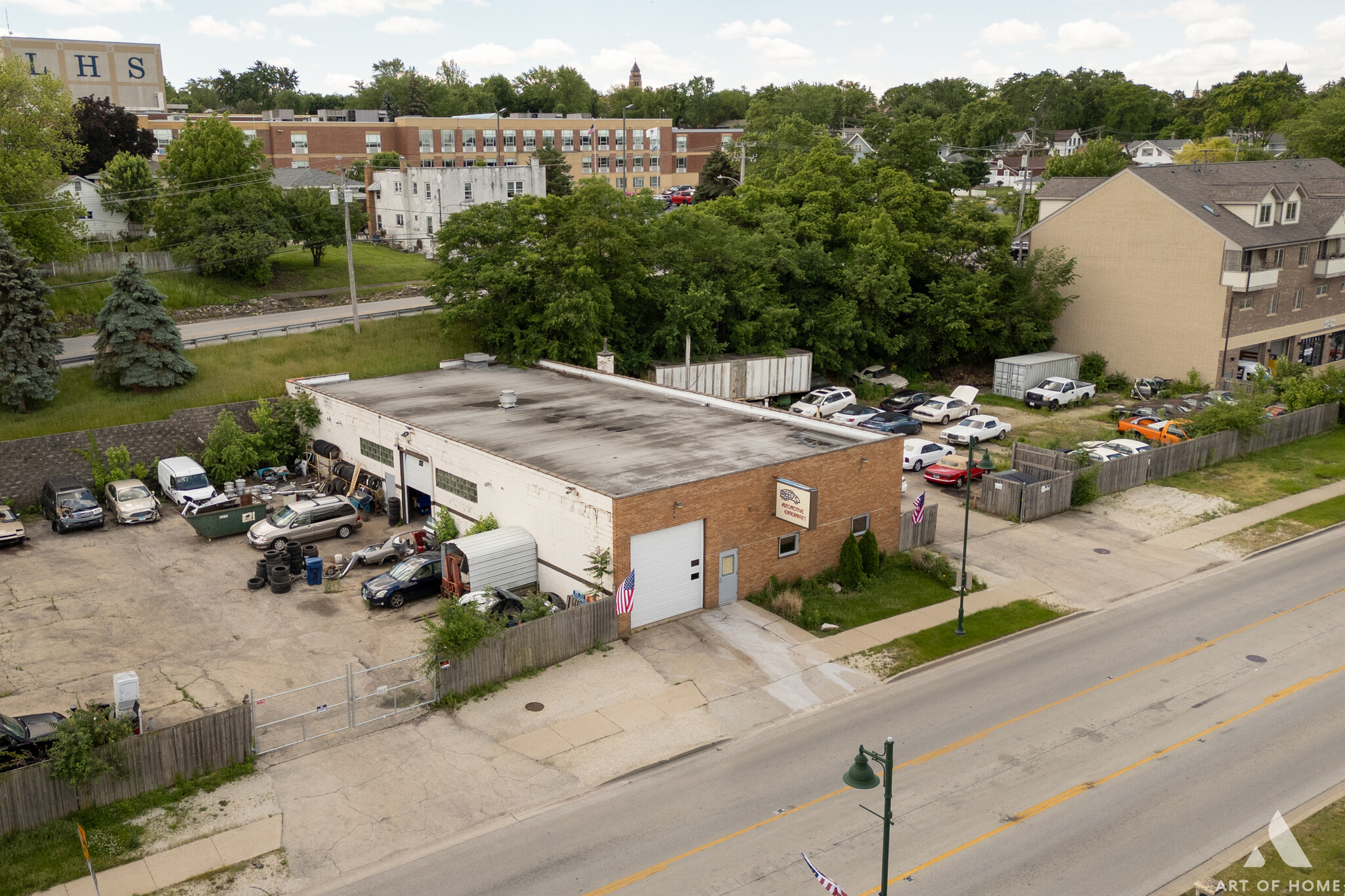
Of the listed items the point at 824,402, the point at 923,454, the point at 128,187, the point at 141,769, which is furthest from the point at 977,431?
the point at 128,187

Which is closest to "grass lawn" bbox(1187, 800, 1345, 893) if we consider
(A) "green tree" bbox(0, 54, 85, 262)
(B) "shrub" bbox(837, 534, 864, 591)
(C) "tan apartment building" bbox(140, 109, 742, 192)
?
(B) "shrub" bbox(837, 534, 864, 591)

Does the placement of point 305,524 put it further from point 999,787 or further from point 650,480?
point 999,787

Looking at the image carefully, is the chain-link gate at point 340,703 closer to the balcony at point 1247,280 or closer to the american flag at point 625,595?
the american flag at point 625,595

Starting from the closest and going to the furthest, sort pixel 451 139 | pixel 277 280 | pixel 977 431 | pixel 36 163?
pixel 977 431 → pixel 36 163 → pixel 277 280 → pixel 451 139

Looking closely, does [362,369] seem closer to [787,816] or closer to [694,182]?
[787,816]

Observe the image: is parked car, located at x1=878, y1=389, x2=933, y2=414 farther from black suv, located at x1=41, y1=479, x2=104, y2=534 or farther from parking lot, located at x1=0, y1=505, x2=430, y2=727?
black suv, located at x1=41, y1=479, x2=104, y2=534

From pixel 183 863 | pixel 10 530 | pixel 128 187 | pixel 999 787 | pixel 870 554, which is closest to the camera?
pixel 183 863
